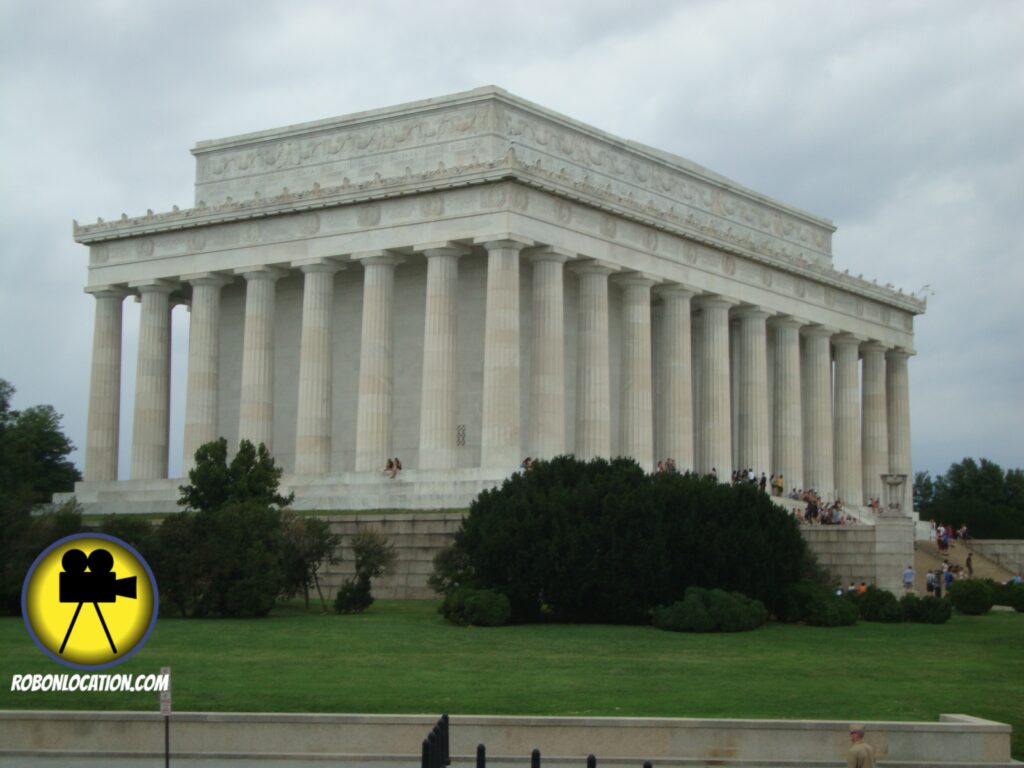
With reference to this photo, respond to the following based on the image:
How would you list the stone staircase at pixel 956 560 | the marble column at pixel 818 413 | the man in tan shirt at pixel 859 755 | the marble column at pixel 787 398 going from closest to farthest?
the man in tan shirt at pixel 859 755, the stone staircase at pixel 956 560, the marble column at pixel 787 398, the marble column at pixel 818 413

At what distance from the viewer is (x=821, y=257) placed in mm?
110312

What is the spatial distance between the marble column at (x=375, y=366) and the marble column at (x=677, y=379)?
15359 millimetres

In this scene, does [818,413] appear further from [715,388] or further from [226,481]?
[226,481]

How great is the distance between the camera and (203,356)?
88438 millimetres

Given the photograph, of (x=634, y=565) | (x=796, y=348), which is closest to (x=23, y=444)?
(x=796, y=348)

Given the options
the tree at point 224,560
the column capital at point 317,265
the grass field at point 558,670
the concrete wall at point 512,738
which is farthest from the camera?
the column capital at point 317,265

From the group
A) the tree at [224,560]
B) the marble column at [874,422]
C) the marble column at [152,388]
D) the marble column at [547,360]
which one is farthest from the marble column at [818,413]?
the tree at [224,560]

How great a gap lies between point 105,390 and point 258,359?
10.6 metres

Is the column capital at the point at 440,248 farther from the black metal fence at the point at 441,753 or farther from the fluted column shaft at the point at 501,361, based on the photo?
the black metal fence at the point at 441,753

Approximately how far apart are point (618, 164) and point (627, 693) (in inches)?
2312

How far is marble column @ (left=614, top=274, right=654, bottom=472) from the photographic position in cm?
8581

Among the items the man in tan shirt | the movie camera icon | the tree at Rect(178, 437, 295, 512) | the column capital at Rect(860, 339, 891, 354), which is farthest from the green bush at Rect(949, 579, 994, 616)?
the column capital at Rect(860, 339, 891, 354)

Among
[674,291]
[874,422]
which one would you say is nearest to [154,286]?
[674,291]

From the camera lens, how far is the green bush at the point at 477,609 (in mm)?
52062
